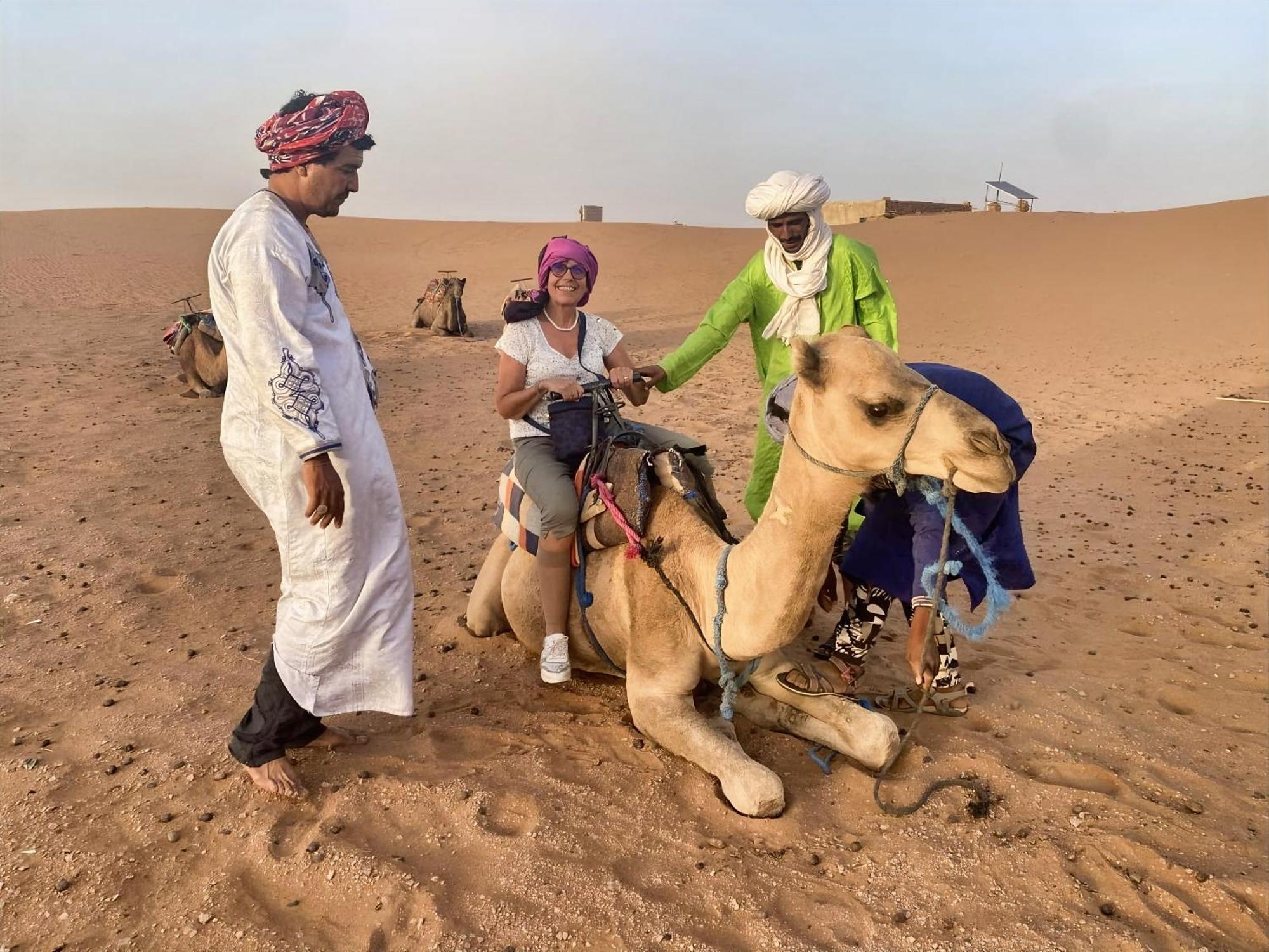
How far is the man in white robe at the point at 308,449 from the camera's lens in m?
2.70

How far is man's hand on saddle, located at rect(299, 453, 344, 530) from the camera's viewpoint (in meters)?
2.72

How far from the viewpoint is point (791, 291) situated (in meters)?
4.34

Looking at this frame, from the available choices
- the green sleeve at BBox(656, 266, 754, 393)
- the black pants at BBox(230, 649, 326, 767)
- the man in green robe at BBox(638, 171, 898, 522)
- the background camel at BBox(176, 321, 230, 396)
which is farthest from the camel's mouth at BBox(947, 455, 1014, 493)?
the background camel at BBox(176, 321, 230, 396)

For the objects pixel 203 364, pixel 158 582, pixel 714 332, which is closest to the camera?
pixel 714 332

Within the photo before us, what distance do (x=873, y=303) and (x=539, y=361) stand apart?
68.1 inches

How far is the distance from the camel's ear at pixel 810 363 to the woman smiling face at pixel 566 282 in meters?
1.66

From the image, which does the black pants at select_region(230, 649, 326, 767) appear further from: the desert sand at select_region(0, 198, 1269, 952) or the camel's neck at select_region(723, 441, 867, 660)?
the camel's neck at select_region(723, 441, 867, 660)

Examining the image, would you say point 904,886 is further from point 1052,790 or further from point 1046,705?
point 1046,705

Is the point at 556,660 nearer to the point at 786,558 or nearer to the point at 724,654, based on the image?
the point at 724,654

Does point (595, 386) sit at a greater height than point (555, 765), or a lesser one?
greater

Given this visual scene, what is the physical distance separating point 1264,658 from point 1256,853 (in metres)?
1.90

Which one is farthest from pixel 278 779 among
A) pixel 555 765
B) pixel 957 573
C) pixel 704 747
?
pixel 957 573

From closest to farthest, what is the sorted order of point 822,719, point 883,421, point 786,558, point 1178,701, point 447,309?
point 883,421 → point 786,558 → point 822,719 → point 1178,701 → point 447,309

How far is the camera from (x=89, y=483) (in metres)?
6.74
